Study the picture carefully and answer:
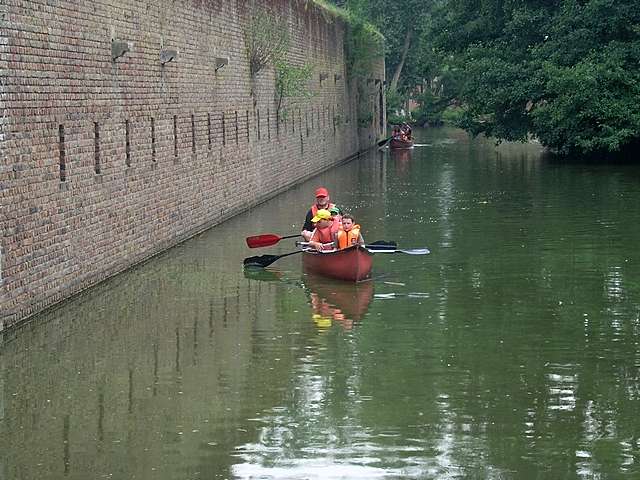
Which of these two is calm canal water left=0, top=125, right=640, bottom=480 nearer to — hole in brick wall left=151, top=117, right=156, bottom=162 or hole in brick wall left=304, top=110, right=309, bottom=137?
hole in brick wall left=151, top=117, right=156, bottom=162

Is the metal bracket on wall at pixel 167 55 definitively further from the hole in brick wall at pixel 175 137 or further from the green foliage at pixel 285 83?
the green foliage at pixel 285 83

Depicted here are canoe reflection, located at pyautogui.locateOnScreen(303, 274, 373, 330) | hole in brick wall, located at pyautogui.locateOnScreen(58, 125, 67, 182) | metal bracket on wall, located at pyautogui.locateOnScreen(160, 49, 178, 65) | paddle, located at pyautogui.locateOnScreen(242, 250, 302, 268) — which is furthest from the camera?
metal bracket on wall, located at pyautogui.locateOnScreen(160, 49, 178, 65)

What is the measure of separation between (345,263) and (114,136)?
170 inches

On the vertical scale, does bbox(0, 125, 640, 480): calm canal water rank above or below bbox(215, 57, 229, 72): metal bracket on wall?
below

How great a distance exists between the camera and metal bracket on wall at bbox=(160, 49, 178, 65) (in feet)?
84.7

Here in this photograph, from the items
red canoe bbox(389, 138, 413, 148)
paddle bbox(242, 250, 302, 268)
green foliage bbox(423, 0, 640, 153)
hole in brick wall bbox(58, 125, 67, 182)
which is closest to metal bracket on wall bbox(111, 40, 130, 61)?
hole in brick wall bbox(58, 125, 67, 182)

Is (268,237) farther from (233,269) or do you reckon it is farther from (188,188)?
(188,188)

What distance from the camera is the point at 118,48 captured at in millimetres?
22297

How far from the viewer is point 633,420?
12.3 meters

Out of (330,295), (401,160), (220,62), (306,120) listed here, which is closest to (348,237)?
(330,295)

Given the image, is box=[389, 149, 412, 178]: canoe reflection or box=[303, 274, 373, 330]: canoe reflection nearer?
box=[303, 274, 373, 330]: canoe reflection

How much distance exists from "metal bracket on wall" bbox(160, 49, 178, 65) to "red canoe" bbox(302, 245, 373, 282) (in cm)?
569

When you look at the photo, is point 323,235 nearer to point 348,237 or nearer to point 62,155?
point 348,237

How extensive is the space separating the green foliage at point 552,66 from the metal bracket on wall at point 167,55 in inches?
945
